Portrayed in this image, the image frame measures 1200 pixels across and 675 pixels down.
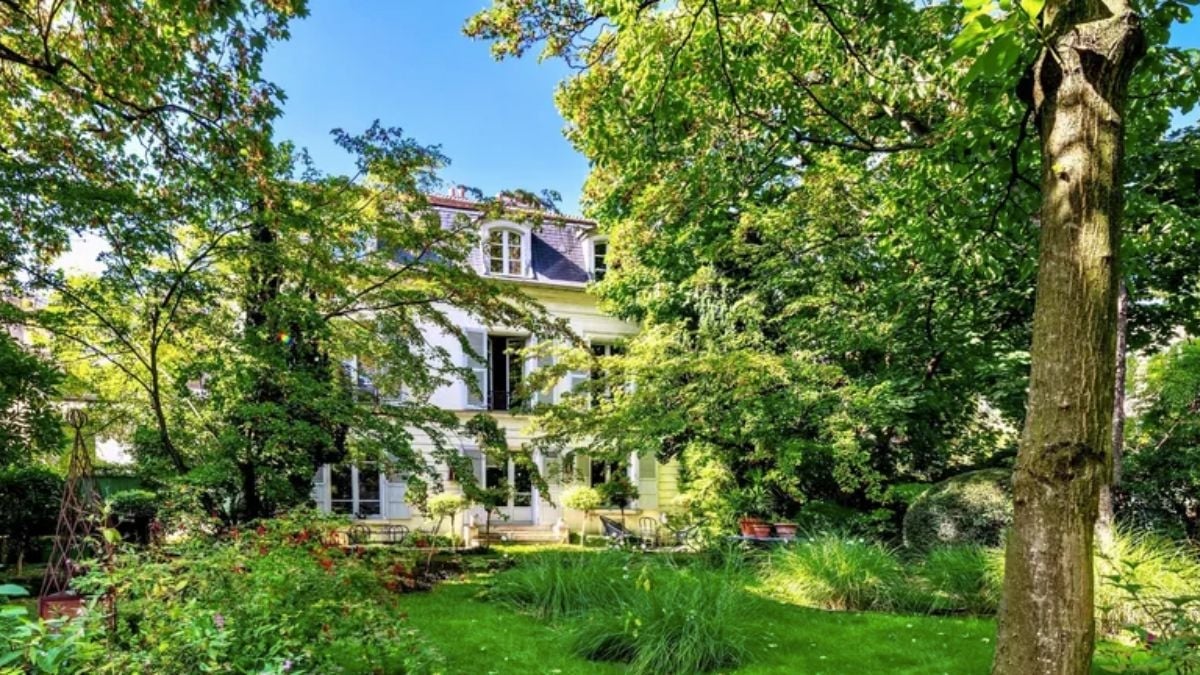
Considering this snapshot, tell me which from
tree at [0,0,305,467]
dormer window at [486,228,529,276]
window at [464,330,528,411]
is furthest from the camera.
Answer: dormer window at [486,228,529,276]

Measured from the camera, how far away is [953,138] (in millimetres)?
4383

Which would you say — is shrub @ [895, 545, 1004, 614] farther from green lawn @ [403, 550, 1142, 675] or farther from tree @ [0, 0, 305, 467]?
tree @ [0, 0, 305, 467]

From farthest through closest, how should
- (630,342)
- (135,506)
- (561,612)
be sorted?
(630,342) < (135,506) < (561,612)

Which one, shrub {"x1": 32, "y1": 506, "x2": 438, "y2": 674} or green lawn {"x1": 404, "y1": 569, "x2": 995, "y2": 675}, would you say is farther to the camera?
green lawn {"x1": 404, "y1": 569, "x2": 995, "y2": 675}

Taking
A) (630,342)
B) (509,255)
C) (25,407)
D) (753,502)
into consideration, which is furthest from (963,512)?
(509,255)

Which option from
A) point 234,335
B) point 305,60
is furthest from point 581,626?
point 305,60

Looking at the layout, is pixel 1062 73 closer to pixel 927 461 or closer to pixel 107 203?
pixel 107 203

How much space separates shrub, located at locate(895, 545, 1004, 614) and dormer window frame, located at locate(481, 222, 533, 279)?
41.1 ft

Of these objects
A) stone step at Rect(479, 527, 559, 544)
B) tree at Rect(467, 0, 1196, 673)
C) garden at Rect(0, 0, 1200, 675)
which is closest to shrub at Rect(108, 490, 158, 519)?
garden at Rect(0, 0, 1200, 675)

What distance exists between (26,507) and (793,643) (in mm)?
10365

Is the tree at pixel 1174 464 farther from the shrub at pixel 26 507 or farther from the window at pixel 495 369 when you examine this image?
the shrub at pixel 26 507

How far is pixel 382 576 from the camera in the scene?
5020 millimetres

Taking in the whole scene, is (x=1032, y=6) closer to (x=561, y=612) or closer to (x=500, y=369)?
(x=561, y=612)

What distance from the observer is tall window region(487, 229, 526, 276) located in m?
17.1
